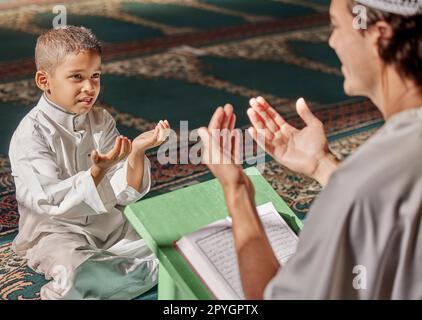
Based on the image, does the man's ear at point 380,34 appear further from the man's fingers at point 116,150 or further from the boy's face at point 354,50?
the man's fingers at point 116,150

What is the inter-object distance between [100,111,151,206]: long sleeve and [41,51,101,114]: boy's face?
221 mm

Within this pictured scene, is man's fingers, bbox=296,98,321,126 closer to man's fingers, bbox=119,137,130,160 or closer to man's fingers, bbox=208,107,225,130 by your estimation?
man's fingers, bbox=208,107,225,130

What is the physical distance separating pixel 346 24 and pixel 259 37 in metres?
4.93

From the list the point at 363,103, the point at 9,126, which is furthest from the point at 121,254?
the point at 363,103

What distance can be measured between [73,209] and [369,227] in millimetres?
1237

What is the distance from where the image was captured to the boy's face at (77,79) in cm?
220

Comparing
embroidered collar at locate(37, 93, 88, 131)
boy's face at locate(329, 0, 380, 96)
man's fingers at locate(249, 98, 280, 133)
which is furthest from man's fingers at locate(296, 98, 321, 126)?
embroidered collar at locate(37, 93, 88, 131)

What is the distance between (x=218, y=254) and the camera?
1.68 m

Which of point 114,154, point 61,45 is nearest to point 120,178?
point 114,154

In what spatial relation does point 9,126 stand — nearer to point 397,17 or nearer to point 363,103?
point 363,103

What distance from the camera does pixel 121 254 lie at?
2463 mm

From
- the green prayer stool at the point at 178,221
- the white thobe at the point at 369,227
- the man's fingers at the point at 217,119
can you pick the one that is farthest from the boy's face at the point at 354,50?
the green prayer stool at the point at 178,221

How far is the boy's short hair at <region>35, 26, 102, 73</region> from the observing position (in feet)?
7.23

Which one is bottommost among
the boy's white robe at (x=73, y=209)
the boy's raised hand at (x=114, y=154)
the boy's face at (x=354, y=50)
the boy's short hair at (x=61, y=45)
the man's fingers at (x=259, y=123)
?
the boy's white robe at (x=73, y=209)
